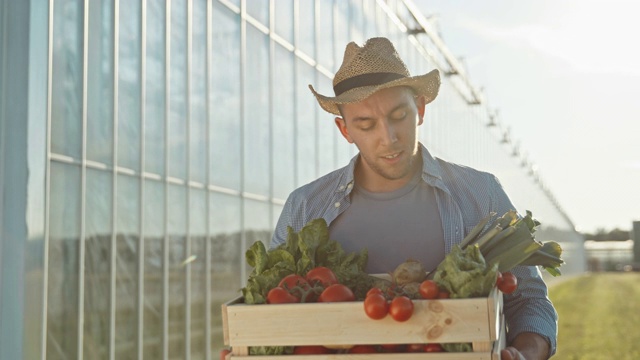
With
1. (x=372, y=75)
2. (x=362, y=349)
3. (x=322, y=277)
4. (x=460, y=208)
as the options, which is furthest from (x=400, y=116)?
(x=362, y=349)

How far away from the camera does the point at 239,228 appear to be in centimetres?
1036

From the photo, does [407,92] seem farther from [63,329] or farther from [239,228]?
[239,228]

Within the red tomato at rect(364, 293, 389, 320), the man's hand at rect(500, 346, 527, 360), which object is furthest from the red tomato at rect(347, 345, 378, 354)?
the man's hand at rect(500, 346, 527, 360)

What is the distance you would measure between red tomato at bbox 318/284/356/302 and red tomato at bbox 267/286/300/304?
8cm

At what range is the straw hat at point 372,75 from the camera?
11.4ft

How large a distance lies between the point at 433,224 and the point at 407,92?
472mm

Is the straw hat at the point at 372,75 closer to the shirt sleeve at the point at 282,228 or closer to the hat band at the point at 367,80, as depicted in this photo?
the hat band at the point at 367,80

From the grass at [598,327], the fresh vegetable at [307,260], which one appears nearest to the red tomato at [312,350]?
the fresh vegetable at [307,260]

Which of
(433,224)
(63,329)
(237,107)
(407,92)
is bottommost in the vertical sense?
(63,329)

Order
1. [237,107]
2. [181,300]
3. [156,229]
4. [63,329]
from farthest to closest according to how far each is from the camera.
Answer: [237,107] < [181,300] < [156,229] < [63,329]

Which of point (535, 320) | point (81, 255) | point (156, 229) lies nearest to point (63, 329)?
point (81, 255)

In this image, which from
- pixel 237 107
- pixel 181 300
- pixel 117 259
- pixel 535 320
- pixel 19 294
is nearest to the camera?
pixel 535 320

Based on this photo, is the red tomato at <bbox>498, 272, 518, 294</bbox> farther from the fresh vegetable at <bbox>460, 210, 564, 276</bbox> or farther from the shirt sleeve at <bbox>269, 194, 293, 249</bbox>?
the shirt sleeve at <bbox>269, 194, 293, 249</bbox>

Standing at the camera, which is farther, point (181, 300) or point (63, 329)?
point (181, 300)
